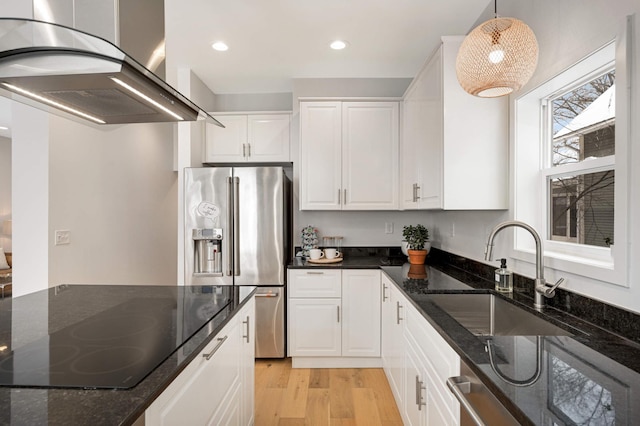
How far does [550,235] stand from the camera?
1.84 m

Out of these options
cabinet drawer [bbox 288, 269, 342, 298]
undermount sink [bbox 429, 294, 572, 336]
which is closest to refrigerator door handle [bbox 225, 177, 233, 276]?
cabinet drawer [bbox 288, 269, 342, 298]

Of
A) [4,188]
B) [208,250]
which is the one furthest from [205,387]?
[4,188]

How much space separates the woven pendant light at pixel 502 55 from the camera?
1354 millimetres

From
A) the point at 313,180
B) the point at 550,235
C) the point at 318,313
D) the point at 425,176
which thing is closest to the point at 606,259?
the point at 550,235

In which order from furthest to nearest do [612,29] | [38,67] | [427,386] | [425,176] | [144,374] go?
[425,176] < [427,386] < [612,29] < [38,67] < [144,374]

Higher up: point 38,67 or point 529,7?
point 529,7

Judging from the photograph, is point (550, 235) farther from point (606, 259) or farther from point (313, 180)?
point (313, 180)

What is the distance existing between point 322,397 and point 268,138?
7.90 feet

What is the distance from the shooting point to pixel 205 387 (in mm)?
1168

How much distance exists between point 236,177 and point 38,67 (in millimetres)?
1980

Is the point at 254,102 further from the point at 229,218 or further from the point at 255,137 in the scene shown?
the point at 229,218

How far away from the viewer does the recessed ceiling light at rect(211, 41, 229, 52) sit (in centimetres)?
278

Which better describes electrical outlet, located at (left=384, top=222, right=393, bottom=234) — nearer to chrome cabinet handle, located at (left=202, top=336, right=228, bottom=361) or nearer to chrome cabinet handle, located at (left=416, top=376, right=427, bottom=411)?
chrome cabinet handle, located at (left=416, top=376, right=427, bottom=411)

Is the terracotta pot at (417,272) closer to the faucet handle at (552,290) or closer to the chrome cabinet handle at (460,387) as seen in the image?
the faucet handle at (552,290)
